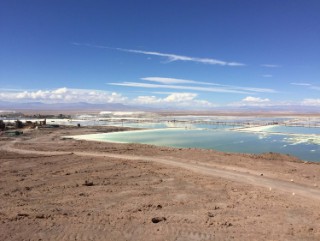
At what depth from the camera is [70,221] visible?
11.2m

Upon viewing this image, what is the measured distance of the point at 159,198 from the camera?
14.9 m

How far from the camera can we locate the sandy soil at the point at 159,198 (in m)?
10.5

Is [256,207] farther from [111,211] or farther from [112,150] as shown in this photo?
[112,150]

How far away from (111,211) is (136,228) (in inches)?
83.3

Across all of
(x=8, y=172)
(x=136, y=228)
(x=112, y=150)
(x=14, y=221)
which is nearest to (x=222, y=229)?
(x=136, y=228)

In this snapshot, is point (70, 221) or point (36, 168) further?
point (36, 168)

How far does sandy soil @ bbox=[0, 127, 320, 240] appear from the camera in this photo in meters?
10.5

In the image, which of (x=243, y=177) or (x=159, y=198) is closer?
(x=159, y=198)

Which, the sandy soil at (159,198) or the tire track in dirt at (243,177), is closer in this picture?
the sandy soil at (159,198)

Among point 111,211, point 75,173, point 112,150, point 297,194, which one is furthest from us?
point 112,150

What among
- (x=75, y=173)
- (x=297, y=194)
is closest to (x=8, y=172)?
(x=75, y=173)

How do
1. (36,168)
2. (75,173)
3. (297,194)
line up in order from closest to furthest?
(297,194), (75,173), (36,168)

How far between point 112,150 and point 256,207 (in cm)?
1973

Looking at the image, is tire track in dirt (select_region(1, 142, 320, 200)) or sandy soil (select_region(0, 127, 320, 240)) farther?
tire track in dirt (select_region(1, 142, 320, 200))
